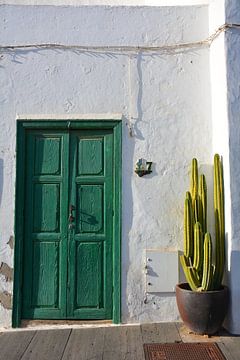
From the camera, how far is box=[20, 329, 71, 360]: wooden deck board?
3625mm

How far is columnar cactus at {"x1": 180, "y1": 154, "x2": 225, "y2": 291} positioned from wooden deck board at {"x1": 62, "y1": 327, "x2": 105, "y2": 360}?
3.53 feet

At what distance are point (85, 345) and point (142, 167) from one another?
1.93m

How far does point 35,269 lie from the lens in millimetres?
4508

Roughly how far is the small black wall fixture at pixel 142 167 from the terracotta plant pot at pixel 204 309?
4.33 feet

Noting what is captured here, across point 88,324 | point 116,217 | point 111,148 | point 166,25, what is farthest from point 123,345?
point 166,25

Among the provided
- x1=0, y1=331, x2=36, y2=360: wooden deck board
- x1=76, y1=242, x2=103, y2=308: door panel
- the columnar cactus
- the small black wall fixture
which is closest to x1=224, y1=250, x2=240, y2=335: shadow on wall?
the columnar cactus

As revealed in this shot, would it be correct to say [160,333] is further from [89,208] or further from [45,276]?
[89,208]

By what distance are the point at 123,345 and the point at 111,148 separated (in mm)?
2080

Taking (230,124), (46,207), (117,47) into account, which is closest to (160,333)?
(46,207)

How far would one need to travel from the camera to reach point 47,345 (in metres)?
3.88

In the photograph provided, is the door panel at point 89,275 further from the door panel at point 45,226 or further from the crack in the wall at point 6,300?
the crack in the wall at point 6,300

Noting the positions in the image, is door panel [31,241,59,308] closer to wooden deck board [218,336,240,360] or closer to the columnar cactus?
the columnar cactus

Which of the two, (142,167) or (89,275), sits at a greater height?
(142,167)

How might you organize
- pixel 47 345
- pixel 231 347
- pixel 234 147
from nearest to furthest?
1. pixel 231 347
2. pixel 47 345
3. pixel 234 147
